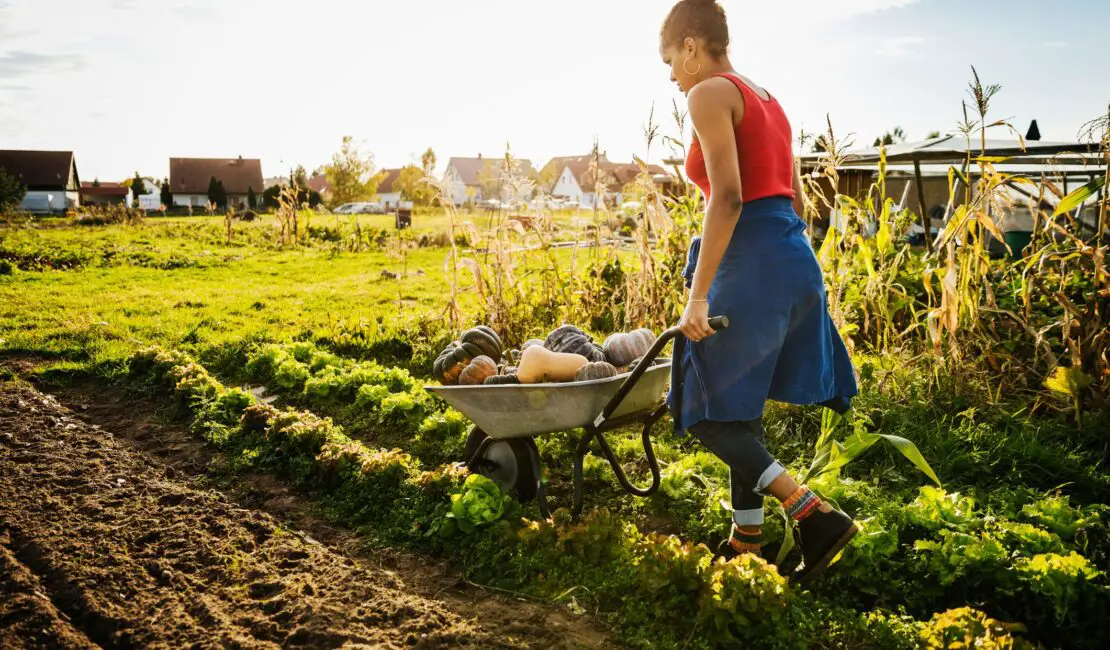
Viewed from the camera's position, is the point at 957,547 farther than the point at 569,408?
No

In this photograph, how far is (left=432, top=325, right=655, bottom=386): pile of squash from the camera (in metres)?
3.00

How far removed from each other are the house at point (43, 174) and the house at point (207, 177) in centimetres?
693

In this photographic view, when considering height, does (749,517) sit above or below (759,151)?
below

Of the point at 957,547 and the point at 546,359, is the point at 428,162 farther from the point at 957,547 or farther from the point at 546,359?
the point at 957,547

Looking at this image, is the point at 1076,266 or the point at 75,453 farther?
the point at 1076,266

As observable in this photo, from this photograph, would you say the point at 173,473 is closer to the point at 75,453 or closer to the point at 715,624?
the point at 75,453

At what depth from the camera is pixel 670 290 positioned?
5078 millimetres

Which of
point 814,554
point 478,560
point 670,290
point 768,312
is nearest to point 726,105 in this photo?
point 768,312

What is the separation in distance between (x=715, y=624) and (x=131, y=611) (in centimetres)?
191

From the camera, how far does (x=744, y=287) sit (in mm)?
2262

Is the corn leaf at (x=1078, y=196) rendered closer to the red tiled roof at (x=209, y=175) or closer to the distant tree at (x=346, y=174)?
the distant tree at (x=346, y=174)

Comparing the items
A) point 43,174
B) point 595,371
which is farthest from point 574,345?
point 43,174

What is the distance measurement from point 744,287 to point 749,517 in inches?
33.0

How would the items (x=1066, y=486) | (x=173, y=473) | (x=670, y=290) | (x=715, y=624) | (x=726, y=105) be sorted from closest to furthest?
(x=726, y=105), (x=715, y=624), (x=1066, y=486), (x=173, y=473), (x=670, y=290)
